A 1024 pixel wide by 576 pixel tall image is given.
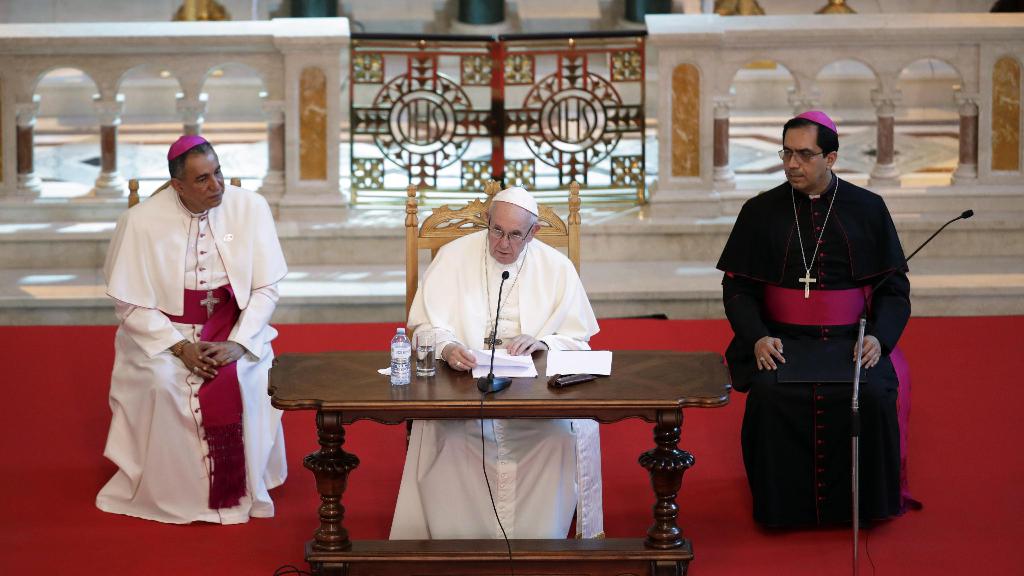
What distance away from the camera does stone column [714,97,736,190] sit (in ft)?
29.6

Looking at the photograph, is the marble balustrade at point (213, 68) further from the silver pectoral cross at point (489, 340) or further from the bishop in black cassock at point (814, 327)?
the bishop in black cassock at point (814, 327)

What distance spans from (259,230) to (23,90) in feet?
12.6

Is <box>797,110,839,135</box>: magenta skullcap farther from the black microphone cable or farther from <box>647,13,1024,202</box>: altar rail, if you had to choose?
<box>647,13,1024,202</box>: altar rail

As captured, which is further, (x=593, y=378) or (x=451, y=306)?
(x=451, y=306)

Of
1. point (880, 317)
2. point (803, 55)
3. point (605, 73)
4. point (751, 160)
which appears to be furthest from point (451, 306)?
point (605, 73)

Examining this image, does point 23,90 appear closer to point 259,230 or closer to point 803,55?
point 259,230

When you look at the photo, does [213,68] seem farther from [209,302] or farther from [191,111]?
[209,302]

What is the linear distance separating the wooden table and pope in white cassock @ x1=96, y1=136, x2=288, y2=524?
694 mm

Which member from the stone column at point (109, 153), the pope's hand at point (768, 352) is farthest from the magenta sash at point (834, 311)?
the stone column at point (109, 153)

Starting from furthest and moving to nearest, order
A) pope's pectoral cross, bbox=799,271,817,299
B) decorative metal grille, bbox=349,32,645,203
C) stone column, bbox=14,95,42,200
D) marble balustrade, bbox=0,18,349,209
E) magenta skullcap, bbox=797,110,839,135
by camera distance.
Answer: decorative metal grille, bbox=349,32,645,203 < stone column, bbox=14,95,42,200 < marble balustrade, bbox=0,18,349,209 < pope's pectoral cross, bbox=799,271,817,299 < magenta skullcap, bbox=797,110,839,135

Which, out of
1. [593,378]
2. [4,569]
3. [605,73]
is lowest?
[4,569]

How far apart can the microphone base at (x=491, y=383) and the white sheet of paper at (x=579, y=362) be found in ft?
0.62

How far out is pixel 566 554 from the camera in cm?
476

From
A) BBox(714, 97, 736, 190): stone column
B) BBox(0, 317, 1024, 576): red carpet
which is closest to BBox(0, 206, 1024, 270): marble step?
BBox(714, 97, 736, 190): stone column
